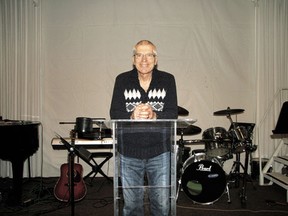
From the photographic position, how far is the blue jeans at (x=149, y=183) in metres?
1.69

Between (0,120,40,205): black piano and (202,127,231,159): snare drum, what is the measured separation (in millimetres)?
2420

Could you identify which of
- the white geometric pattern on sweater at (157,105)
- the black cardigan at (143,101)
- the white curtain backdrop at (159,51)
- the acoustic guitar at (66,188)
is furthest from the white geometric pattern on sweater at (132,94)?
the white curtain backdrop at (159,51)

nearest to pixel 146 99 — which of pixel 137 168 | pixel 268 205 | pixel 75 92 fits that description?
pixel 137 168

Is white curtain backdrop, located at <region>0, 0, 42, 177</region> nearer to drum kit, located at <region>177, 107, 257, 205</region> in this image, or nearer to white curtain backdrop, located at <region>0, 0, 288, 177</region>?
white curtain backdrop, located at <region>0, 0, 288, 177</region>

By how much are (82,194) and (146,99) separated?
2.48m

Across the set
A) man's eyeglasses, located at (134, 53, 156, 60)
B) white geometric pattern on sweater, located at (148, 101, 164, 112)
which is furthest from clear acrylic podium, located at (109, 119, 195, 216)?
man's eyeglasses, located at (134, 53, 156, 60)

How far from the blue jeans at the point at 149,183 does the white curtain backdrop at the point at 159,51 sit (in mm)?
3607

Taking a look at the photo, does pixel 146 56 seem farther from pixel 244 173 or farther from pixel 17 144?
pixel 244 173

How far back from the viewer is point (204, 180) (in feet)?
12.2

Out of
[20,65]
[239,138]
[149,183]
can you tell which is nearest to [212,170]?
[239,138]

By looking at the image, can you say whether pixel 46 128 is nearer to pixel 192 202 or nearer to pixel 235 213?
Result: pixel 192 202

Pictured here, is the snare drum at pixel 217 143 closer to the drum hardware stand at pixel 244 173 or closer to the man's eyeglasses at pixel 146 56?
the drum hardware stand at pixel 244 173

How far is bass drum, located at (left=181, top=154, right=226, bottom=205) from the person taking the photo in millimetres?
3701

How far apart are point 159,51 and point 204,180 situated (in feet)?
9.09
